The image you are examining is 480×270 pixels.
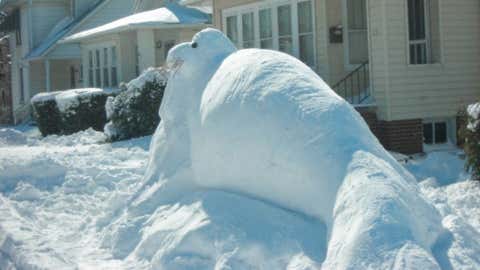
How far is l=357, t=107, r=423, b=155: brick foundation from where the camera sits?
1508 cm

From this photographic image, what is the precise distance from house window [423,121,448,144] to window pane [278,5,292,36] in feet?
13.7

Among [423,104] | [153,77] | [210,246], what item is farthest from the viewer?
[153,77]

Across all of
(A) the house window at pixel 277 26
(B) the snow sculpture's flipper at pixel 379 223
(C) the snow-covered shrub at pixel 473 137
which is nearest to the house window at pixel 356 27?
(A) the house window at pixel 277 26

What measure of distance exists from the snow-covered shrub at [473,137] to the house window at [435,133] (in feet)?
17.4

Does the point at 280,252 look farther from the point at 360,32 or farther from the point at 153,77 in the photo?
the point at 153,77

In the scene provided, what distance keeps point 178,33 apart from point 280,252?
2074cm

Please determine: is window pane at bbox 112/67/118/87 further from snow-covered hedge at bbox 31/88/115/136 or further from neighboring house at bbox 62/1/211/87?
snow-covered hedge at bbox 31/88/115/136

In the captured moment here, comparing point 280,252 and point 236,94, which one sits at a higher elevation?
point 236,94

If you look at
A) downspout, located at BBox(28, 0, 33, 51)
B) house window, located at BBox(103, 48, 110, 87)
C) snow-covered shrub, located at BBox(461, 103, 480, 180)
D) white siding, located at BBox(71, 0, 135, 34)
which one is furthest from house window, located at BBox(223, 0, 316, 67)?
downspout, located at BBox(28, 0, 33, 51)

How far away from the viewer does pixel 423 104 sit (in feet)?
50.4

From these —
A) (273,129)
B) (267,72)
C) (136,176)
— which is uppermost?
(267,72)

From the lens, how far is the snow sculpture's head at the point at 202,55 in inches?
353

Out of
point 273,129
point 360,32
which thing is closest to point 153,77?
point 360,32

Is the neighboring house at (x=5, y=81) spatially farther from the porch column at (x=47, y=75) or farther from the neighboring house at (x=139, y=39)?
the neighboring house at (x=139, y=39)
